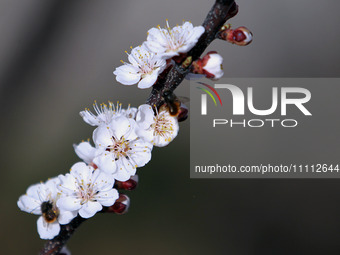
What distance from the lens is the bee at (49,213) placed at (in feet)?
3.23

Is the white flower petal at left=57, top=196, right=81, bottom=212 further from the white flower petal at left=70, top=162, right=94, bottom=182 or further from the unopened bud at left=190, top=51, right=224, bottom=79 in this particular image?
the unopened bud at left=190, top=51, right=224, bottom=79

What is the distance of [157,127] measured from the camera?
36.2 inches

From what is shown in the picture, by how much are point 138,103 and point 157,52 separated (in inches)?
101

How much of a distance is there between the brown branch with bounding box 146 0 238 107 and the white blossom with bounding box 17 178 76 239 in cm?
34

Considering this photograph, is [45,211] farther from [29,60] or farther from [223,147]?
[29,60]

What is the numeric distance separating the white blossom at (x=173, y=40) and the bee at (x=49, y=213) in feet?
1.44

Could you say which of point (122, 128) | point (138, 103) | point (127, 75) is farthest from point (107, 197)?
point (138, 103)

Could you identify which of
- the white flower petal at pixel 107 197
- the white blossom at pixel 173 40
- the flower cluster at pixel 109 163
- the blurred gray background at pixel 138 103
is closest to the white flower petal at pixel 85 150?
the flower cluster at pixel 109 163

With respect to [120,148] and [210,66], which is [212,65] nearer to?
[210,66]

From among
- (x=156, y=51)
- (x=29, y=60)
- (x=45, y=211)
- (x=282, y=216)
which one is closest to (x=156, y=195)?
(x=282, y=216)

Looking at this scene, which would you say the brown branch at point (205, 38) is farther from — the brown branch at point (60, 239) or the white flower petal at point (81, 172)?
the brown branch at point (60, 239)

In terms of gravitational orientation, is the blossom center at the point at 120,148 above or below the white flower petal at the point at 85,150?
above

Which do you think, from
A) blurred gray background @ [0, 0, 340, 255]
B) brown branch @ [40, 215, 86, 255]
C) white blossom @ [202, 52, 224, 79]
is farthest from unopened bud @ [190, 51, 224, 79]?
blurred gray background @ [0, 0, 340, 255]

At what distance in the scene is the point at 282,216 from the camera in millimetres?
3121
